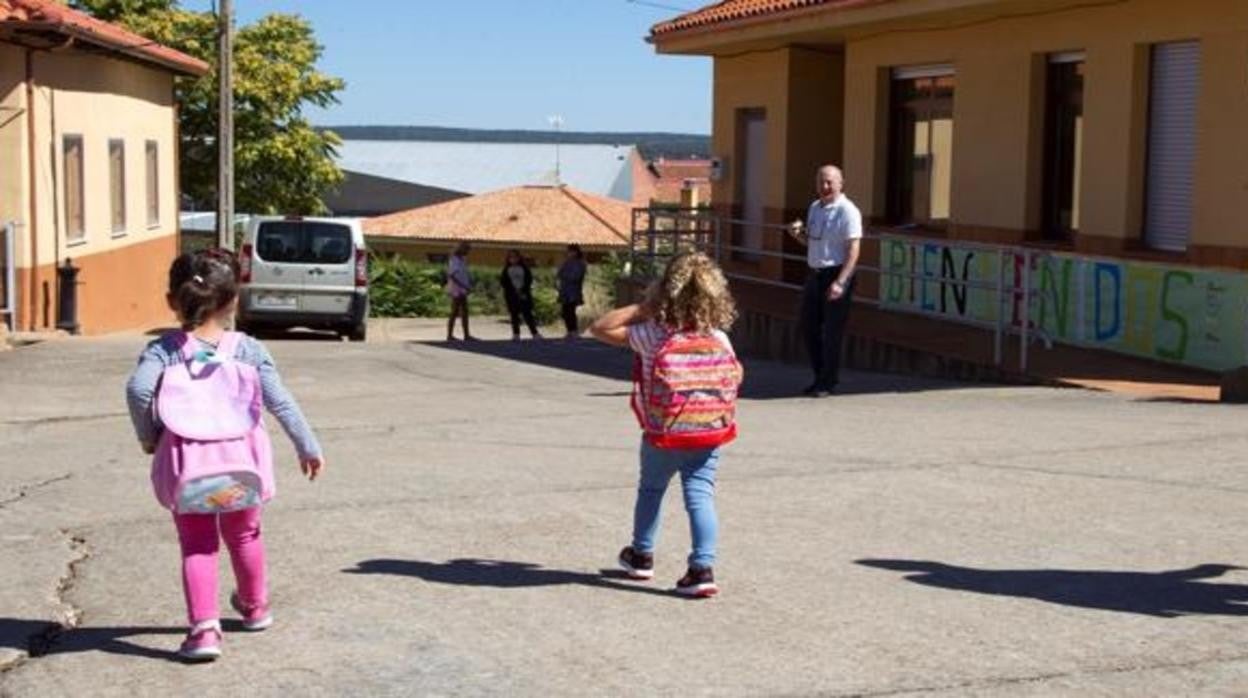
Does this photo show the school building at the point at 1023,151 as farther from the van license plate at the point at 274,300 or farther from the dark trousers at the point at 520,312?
the van license plate at the point at 274,300

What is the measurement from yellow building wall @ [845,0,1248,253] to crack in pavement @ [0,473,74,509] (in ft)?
31.3

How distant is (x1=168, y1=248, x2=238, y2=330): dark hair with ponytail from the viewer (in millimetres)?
5906

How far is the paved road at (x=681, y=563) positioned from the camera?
581 cm

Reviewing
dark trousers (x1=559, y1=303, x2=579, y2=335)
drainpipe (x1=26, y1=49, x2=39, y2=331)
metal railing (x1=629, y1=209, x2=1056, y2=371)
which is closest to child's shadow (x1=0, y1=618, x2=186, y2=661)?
metal railing (x1=629, y1=209, x2=1056, y2=371)

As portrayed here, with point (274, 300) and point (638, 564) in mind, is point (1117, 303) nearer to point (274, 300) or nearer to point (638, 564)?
point (638, 564)

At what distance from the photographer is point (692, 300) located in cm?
673

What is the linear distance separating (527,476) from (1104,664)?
4.39 metres

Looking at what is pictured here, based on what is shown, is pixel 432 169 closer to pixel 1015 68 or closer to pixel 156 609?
pixel 1015 68

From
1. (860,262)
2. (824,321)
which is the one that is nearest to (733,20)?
(860,262)

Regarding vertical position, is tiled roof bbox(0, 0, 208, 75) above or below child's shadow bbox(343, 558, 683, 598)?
above

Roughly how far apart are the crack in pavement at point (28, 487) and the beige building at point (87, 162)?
12610mm

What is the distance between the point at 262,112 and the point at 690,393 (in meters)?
45.4

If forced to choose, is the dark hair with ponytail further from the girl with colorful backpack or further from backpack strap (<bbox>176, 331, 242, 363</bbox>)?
the girl with colorful backpack

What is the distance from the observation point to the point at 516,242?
73.7 meters
